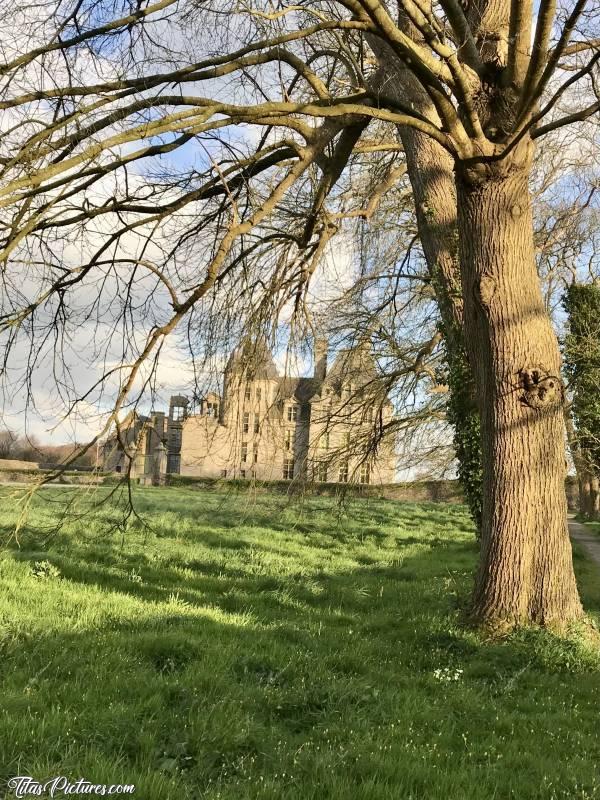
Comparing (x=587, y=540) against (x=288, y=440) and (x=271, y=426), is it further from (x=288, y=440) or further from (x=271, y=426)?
(x=271, y=426)

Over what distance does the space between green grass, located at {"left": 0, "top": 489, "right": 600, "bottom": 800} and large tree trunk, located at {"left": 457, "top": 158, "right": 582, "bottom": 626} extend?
0.62m

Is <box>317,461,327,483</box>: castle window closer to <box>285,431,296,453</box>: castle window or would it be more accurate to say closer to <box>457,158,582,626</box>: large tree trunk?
<box>285,431,296,453</box>: castle window

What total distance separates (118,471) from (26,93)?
11.0 ft

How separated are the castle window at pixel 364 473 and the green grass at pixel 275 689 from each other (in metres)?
3.27

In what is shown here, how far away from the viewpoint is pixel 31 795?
2.68 metres

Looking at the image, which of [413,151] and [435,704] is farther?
[413,151]

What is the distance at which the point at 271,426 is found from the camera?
775cm

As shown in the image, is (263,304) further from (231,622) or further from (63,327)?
(231,622)

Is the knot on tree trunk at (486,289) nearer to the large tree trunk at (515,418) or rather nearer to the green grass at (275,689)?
the large tree trunk at (515,418)

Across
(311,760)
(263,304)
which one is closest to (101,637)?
(311,760)

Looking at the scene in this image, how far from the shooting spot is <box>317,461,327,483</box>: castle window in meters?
11.4

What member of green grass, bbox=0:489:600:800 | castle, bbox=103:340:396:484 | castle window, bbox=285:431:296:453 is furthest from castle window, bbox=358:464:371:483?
castle window, bbox=285:431:296:453

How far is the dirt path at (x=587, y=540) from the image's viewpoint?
15110mm

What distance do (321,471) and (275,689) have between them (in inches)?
288
